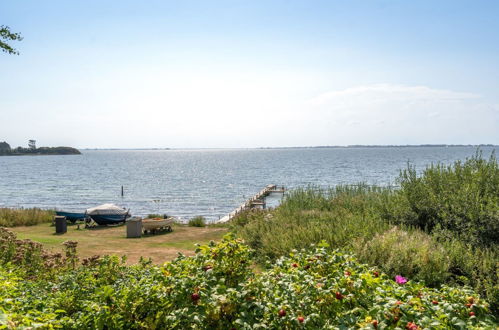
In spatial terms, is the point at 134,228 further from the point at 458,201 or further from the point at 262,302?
the point at 262,302

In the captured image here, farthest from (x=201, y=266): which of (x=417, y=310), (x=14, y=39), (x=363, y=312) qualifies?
(x=14, y=39)

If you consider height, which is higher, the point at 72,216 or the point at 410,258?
the point at 410,258

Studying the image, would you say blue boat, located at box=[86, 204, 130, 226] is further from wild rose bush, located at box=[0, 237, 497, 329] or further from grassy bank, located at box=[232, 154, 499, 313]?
wild rose bush, located at box=[0, 237, 497, 329]

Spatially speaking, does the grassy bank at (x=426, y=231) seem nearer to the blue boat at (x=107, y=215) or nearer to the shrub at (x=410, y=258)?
the shrub at (x=410, y=258)

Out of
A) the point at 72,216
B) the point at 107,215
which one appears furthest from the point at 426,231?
the point at 72,216

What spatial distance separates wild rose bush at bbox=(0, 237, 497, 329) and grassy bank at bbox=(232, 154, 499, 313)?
337cm

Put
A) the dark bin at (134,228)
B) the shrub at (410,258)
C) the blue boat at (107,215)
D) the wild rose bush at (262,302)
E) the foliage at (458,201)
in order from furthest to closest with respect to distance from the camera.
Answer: the blue boat at (107,215) < the dark bin at (134,228) < the foliage at (458,201) < the shrub at (410,258) < the wild rose bush at (262,302)

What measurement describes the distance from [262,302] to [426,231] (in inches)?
301

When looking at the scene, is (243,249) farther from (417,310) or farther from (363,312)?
(417,310)

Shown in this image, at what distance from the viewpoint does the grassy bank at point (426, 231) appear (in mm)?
7562

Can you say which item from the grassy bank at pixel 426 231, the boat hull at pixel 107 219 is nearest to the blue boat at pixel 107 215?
the boat hull at pixel 107 219

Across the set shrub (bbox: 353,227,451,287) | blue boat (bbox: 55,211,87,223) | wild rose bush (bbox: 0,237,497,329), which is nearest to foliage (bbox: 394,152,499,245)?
shrub (bbox: 353,227,451,287)

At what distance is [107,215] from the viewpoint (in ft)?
72.6

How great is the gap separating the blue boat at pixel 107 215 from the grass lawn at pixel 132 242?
1502 millimetres
